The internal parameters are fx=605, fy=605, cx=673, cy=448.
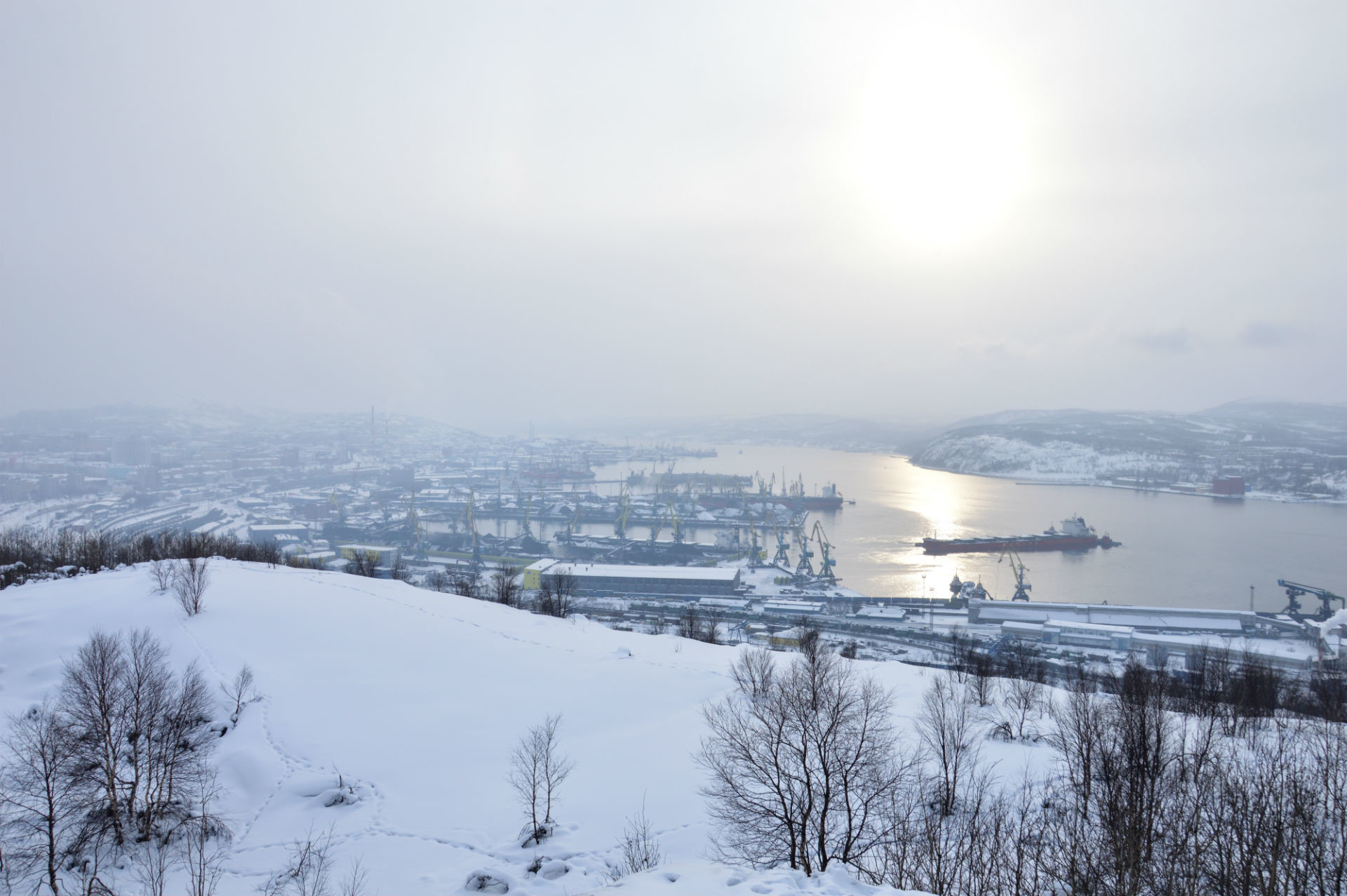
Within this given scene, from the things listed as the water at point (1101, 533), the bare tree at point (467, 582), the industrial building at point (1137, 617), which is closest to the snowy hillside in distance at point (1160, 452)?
the water at point (1101, 533)

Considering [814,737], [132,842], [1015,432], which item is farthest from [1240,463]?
[132,842]

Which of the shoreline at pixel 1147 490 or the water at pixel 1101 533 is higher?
the shoreline at pixel 1147 490

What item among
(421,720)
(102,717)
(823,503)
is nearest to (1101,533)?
(823,503)

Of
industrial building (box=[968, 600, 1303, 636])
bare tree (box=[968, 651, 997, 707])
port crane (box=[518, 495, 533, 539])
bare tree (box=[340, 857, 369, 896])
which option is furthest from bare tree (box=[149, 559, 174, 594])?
port crane (box=[518, 495, 533, 539])

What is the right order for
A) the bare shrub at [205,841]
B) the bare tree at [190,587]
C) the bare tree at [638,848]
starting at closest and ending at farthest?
the bare shrub at [205,841]
the bare tree at [638,848]
the bare tree at [190,587]

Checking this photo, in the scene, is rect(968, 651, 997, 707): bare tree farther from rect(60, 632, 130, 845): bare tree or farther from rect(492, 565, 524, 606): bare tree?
rect(492, 565, 524, 606): bare tree

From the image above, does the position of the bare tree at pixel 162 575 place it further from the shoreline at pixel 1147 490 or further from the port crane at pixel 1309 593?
the shoreline at pixel 1147 490
